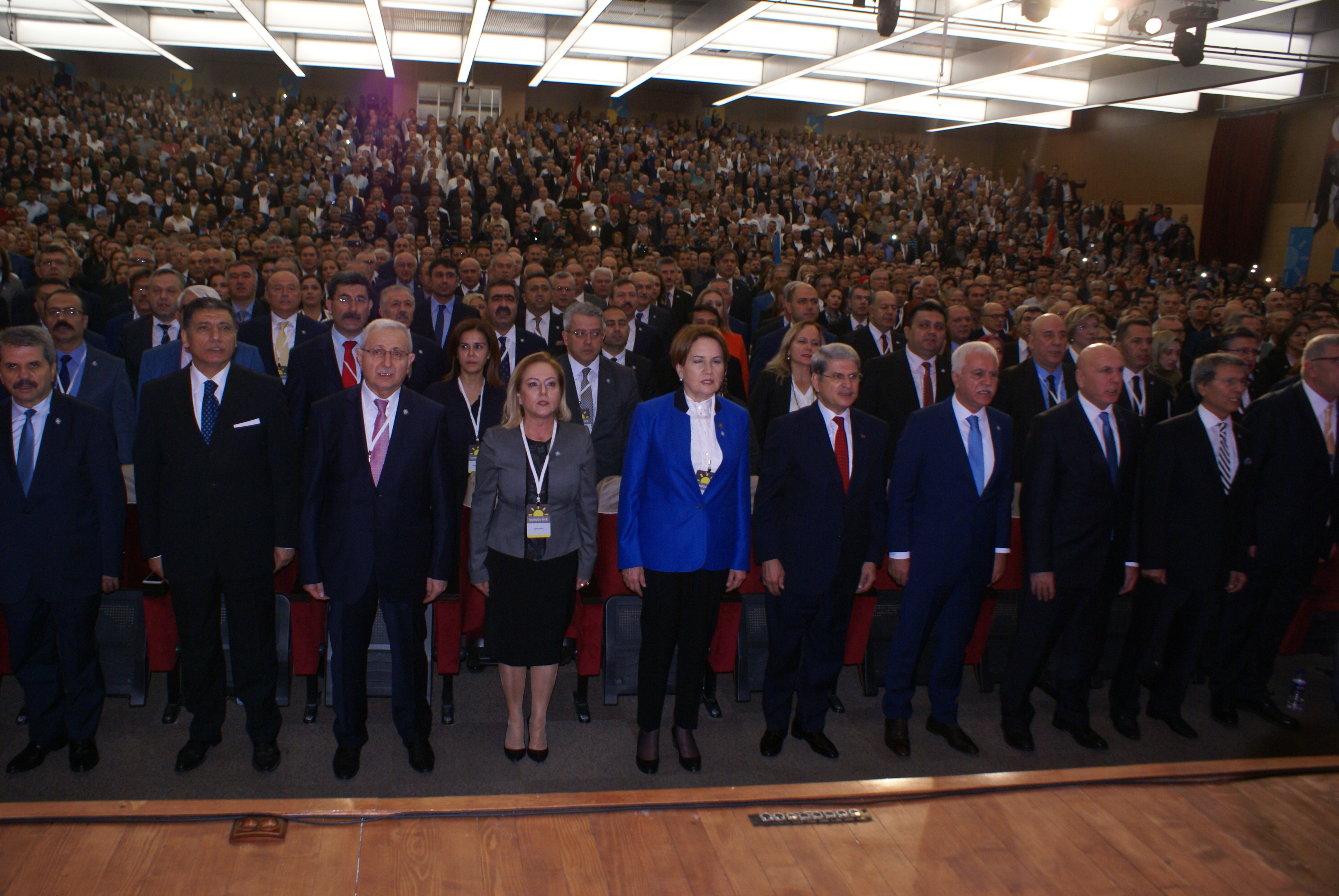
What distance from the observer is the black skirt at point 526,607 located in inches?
126

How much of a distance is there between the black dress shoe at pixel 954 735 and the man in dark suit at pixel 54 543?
3.34 metres

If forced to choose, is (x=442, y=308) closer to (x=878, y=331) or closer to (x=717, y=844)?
(x=878, y=331)

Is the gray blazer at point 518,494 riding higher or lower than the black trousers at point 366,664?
higher

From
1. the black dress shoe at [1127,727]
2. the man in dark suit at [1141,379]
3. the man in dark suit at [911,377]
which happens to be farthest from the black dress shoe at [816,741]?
the man in dark suit at [1141,379]

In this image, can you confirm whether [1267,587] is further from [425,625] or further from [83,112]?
[83,112]

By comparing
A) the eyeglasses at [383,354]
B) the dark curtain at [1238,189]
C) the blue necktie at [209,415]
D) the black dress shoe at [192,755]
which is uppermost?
the dark curtain at [1238,189]

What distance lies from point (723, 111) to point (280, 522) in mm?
21238

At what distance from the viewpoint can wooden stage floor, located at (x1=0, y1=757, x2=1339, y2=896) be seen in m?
2.13

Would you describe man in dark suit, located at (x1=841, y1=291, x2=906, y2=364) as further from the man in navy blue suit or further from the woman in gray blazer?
the woman in gray blazer

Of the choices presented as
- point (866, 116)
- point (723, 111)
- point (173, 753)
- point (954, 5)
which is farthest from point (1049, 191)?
point (173, 753)

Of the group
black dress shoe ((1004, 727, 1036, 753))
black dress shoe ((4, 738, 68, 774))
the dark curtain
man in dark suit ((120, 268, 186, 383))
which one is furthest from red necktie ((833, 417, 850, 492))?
the dark curtain

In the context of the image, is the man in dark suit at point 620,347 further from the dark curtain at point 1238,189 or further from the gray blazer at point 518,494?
the dark curtain at point 1238,189

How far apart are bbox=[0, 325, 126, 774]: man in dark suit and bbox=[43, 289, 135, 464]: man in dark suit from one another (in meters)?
0.64

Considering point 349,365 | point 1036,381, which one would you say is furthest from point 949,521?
point 349,365
